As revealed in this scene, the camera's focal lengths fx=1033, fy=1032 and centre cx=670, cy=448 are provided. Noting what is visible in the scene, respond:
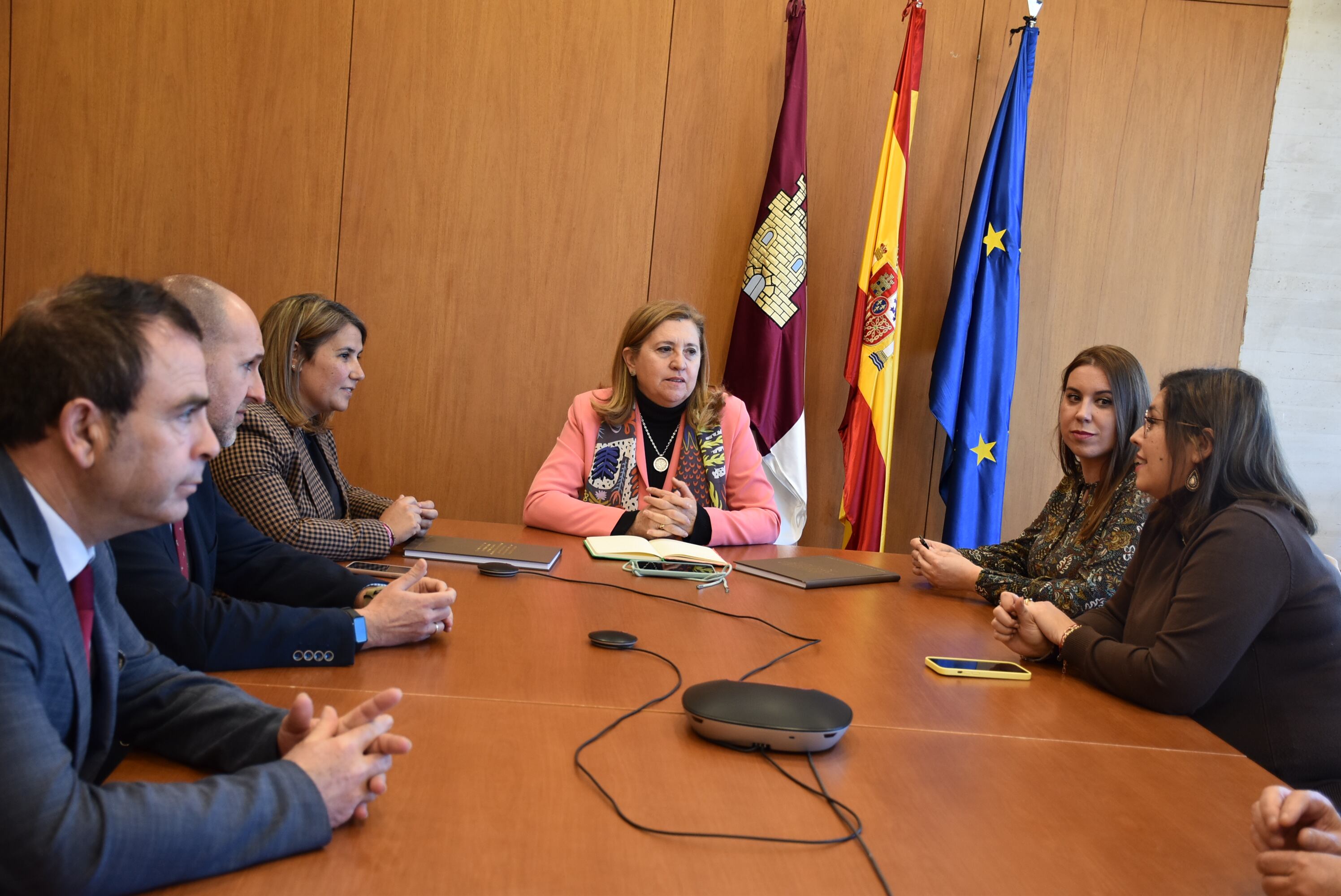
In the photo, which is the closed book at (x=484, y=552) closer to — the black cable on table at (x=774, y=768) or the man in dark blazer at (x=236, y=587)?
the man in dark blazer at (x=236, y=587)

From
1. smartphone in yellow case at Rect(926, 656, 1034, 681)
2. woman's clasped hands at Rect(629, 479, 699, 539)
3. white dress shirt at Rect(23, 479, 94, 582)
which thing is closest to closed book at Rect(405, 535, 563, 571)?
woman's clasped hands at Rect(629, 479, 699, 539)

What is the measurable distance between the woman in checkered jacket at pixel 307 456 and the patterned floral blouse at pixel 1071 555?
153 cm

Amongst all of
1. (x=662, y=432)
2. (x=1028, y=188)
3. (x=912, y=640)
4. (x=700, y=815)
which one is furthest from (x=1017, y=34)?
(x=700, y=815)

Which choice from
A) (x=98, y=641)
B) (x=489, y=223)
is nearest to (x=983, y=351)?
(x=489, y=223)

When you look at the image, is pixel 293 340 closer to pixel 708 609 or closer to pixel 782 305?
pixel 708 609

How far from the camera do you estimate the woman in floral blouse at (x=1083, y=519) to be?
2482 mm

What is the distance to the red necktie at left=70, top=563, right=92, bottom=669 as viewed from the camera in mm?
1191

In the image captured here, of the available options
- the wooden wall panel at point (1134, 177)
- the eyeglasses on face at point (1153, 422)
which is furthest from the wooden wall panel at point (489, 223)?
the eyeglasses on face at point (1153, 422)

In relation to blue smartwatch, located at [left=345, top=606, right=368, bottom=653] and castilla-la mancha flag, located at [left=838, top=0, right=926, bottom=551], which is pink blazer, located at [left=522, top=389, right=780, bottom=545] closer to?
castilla-la mancha flag, located at [left=838, top=0, right=926, bottom=551]

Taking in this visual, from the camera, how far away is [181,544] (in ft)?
6.27

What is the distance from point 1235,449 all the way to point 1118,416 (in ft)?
2.56

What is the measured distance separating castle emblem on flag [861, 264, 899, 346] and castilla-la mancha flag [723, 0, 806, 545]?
294 millimetres

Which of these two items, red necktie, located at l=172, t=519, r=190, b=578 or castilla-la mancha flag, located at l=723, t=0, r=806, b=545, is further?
castilla-la mancha flag, located at l=723, t=0, r=806, b=545

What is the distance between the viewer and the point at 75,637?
3.65ft
